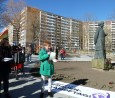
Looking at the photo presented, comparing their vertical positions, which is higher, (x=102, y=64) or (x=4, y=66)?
(x=4, y=66)

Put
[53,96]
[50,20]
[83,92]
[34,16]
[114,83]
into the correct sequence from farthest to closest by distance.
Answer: [50,20] → [34,16] → [114,83] → [83,92] → [53,96]

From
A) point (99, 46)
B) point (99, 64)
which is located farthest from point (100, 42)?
point (99, 64)

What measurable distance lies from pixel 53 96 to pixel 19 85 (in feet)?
8.64

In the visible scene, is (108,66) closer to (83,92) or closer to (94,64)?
(94,64)

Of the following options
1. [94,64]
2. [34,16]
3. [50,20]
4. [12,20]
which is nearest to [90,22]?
[34,16]

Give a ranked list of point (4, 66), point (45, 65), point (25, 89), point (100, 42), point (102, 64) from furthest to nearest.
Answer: point (100, 42) → point (102, 64) → point (25, 89) → point (45, 65) → point (4, 66)

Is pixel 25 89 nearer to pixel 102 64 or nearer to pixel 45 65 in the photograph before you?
pixel 45 65

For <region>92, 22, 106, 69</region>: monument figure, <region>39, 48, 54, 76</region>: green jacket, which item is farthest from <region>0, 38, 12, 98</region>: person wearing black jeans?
<region>92, 22, 106, 69</region>: monument figure

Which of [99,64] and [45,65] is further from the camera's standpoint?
[99,64]

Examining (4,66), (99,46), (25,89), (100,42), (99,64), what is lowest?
(25,89)

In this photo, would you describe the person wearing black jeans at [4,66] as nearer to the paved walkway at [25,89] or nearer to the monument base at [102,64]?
the paved walkway at [25,89]

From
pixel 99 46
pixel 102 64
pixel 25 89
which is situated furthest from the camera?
pixel 99 46

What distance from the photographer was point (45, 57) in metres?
9.05

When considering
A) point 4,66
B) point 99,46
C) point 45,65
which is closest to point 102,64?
point 99,46
